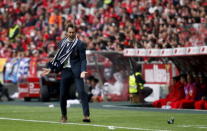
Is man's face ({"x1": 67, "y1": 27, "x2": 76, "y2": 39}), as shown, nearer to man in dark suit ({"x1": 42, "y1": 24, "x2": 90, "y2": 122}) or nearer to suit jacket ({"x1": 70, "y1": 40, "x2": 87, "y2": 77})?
man in dark suit ({"x1": 42, "y1": 24, "x2": 90, "y2": 122})

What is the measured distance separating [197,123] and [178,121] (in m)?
0.65

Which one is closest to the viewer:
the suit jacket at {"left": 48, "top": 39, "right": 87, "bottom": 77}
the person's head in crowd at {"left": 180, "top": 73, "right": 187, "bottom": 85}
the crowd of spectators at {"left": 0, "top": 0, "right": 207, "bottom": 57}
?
the suit jacket at {"left": 48, "top": 39, "right": 87, "bottom": 77}

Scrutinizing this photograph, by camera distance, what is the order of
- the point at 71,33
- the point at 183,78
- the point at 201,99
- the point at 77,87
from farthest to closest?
1. the point at 183,78
2. the point at 201,99
3. the point at 77,87
4. the point at 71,33

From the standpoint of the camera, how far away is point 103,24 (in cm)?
3700

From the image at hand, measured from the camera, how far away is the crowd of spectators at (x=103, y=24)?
98.9 feet

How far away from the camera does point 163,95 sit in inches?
1099

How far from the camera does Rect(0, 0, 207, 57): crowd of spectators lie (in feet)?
98.9

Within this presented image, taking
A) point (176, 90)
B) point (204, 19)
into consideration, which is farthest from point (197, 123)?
point (204, 19)

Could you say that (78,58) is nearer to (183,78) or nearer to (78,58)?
(78,58)

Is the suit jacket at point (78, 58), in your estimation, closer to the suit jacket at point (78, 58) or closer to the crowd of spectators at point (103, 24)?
the suit jacket at point (78, 58)

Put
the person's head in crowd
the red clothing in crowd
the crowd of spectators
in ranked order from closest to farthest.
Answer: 1. the red clothing in crowd
2. the person's head in crowd
3. the crowd of spectators

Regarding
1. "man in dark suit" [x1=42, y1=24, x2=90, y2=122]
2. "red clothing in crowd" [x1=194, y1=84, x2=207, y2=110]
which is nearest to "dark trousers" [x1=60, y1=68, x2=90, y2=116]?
"man in dark suit" [x1=42, y1=24, x2=90, y2=122]

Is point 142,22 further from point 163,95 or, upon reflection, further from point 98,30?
point 163,95

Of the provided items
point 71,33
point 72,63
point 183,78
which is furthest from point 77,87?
point 183,78
